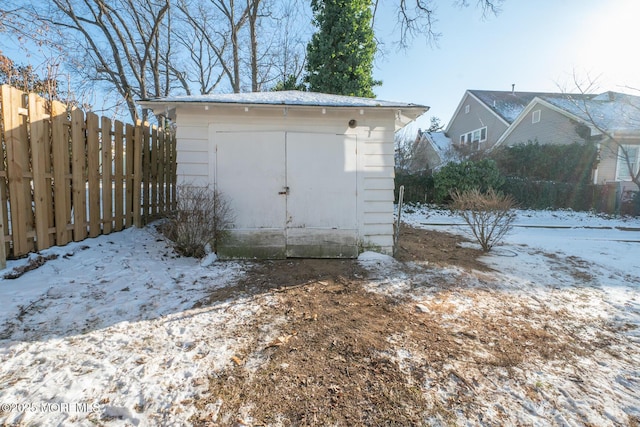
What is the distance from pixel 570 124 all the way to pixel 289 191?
57.6ft

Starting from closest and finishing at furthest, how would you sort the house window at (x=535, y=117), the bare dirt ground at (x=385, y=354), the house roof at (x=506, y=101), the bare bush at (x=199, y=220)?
the bare dirt ground at (x=385, y=354)
the bare bush at (x=199, y=220)
the house window at (x=535, y=117)
the house roof at (x=506, y=101)

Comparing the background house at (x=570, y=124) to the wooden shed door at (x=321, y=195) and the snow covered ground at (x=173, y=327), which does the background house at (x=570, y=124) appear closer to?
the snow covered ground at (x=173, y=327)

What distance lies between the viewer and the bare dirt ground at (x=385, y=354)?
1.97 meters

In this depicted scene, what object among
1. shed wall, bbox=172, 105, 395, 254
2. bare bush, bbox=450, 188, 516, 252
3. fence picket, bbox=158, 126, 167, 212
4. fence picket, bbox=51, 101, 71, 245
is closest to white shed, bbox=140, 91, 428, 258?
shed wall, bbox=172, 105, 395, 254

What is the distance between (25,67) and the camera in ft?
23.6

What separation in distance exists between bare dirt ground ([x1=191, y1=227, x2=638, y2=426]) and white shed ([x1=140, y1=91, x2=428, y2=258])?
42.1 inches

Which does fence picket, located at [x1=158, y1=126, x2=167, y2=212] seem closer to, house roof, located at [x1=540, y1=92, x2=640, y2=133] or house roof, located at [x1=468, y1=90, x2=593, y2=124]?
house roof, located at [x1=540, y1=92, x2=640, y2=133]

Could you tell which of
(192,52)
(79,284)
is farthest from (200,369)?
(192,52)

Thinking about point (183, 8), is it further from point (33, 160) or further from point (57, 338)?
point (57, 338)

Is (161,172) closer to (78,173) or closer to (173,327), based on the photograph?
(78,173)

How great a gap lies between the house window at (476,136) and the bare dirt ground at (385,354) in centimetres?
2065

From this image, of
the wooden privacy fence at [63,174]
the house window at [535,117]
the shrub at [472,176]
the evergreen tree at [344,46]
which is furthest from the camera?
the house window at [535,117]

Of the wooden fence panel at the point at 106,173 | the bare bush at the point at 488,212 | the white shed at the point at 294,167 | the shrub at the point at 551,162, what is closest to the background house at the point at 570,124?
the shrub at the point at 551,162

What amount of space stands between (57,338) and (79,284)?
1.27 meters
